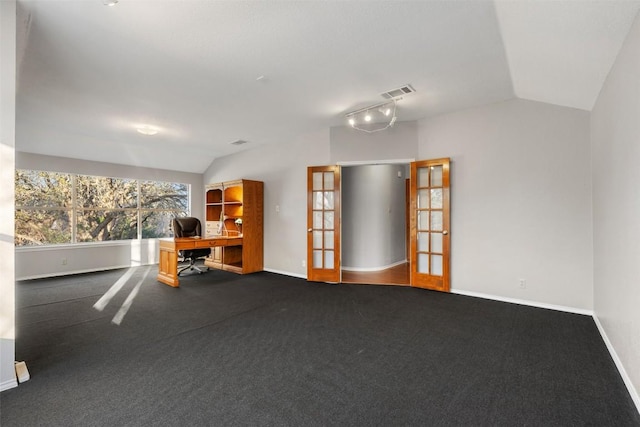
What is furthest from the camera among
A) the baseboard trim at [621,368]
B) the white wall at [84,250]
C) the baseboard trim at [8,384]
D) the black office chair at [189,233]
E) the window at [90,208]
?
the black office chair at [189,233]

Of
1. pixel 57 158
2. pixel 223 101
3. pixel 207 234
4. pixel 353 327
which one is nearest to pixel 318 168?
pixel 223 101

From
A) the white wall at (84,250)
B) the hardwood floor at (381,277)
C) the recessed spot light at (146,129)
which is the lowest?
the hardwood floor at (381,277)

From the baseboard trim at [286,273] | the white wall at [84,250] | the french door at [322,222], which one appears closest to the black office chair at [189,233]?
the baseboard trim at [286,273]

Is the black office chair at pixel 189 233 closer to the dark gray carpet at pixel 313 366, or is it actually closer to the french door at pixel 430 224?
the dark gray carpet at pixel 313 366

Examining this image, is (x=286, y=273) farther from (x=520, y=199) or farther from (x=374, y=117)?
(x=520, y=199)

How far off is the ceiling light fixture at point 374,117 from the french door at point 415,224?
80 cm

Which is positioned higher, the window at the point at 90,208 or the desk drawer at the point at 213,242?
the window at the point at 90,208

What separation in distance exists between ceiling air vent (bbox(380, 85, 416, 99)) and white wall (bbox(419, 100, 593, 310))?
110cm

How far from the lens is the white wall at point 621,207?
6.06 feet

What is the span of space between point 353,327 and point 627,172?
2536mm

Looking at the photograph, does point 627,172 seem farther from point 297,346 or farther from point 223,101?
point 223,101

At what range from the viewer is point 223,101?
12.6 ft

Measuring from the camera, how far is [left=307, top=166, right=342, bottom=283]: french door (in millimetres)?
5003

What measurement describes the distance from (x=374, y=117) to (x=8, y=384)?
15.3 ft
